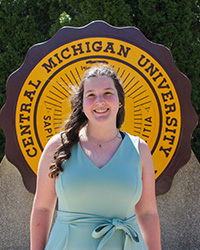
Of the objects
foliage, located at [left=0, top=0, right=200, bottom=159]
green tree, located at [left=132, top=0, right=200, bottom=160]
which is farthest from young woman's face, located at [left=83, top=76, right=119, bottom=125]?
green tree, located at [left=132, top=0, right=200, bottom=160]

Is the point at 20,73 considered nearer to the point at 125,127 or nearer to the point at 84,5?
the point at 125,127

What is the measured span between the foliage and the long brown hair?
9.32ft

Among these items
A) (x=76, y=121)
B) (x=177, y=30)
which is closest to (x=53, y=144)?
(x=76, y=121)

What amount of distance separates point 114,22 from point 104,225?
3.43 metres

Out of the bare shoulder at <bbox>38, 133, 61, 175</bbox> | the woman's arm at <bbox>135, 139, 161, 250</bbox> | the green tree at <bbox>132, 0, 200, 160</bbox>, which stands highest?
the bare shoulder at <bbox>38, 133, 61, 175</bbox>

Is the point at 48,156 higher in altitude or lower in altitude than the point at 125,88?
higher

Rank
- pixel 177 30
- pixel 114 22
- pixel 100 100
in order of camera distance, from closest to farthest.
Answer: pixel 100 100, pixel 114 22, pixel 177 30

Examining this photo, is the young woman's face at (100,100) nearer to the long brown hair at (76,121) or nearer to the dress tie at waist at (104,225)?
the long brown hair at (76,121)

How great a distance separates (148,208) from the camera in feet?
6.51

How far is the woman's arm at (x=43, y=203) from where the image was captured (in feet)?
6.19

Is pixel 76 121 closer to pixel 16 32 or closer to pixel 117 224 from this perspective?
pixel 117 224

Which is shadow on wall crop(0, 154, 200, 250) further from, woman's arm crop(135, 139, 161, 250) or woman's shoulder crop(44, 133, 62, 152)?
woman's shoulder crop(44, 133, 62, 152)

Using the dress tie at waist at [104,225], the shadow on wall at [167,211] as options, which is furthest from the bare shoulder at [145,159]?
the shadow on wall at [167,211]

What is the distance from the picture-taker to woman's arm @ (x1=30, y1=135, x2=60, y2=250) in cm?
189
